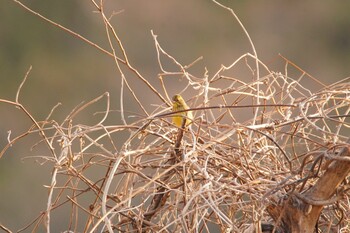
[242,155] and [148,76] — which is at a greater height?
[148,76]

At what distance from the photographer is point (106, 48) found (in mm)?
5711

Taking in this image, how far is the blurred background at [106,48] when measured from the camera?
5320 mm

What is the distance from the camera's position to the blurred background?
5320 mm

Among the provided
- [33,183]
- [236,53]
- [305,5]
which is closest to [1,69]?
[33,183]

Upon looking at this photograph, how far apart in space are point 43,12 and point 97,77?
592mm

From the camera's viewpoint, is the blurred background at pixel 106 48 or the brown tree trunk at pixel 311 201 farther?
the blurred background at pixel 106 48

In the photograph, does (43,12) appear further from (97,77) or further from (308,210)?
(308,210)

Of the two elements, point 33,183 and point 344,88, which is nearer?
point 344,88

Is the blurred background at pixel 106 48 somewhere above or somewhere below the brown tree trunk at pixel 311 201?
above

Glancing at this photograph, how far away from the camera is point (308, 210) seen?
116 centimetres

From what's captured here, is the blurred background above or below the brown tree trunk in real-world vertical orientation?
above

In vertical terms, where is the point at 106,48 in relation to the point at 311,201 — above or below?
above

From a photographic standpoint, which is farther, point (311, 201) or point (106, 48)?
point (106, 48)

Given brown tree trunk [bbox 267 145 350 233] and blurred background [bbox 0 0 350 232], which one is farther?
blurred background [bbox 0 0 350 232]
